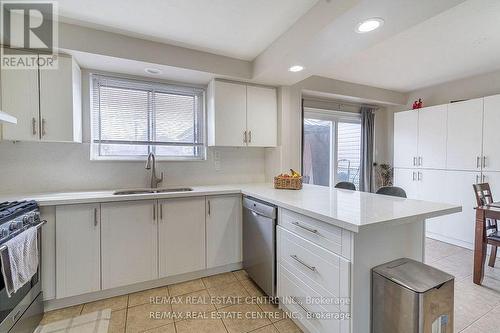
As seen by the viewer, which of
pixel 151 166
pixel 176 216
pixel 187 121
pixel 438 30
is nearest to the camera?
pixel 438 30

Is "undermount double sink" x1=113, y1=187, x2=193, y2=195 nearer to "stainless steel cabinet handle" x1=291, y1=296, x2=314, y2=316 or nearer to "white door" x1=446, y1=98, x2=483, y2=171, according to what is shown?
"stainless steel cabinet handle" x1=291, y1=296, x2=314, y2=316

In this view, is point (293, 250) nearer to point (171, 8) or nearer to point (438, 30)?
point (171, 8)

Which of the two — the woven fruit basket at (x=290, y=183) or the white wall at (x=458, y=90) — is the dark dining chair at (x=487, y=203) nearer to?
the white wall at (x=458, y=90)

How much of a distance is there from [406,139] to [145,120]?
4.15m

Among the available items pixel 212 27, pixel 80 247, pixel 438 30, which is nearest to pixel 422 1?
pixel 438 30

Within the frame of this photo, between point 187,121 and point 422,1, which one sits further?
point 187,121

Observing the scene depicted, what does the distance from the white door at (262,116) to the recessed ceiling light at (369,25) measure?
144 centimetres

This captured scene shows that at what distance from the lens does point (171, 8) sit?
1.85 metres

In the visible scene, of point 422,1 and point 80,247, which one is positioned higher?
point 422,1

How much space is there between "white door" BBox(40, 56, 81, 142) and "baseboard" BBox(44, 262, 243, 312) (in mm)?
1431

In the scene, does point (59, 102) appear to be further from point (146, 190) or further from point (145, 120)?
point (146, 190)

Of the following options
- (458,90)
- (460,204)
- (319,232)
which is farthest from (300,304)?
(458,90)

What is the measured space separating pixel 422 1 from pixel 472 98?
3127 mm

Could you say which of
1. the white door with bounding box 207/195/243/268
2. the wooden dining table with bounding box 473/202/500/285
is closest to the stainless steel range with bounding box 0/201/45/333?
the white door with bounding box 207/195/243/268
